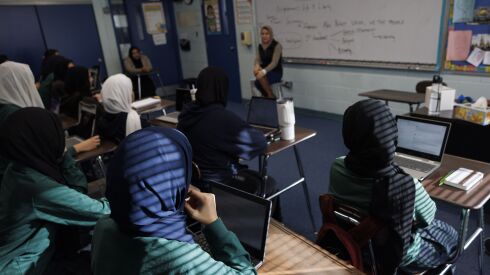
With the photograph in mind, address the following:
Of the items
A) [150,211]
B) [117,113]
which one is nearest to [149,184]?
[150,211]

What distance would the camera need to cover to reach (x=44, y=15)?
5891mm

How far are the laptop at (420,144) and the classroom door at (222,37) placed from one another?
15.0ft

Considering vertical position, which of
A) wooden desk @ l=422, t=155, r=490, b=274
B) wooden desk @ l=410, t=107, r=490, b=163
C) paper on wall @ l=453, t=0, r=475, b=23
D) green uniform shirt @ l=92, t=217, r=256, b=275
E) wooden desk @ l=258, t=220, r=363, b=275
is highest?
paper on wall @ l=453, t=0, r=475, b=23

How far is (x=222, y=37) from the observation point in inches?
251

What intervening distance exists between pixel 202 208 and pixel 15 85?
102 inches

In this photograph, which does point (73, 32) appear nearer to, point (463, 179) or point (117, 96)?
point (117, 96)

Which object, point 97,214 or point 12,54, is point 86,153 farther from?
point 12,54

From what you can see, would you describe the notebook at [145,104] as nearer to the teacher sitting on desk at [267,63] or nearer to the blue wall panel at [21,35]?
the teacher sitting on desk at [267,63]

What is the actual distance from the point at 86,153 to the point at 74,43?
4.49m

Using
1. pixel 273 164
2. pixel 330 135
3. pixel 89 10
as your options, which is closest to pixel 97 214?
pixel 273 164

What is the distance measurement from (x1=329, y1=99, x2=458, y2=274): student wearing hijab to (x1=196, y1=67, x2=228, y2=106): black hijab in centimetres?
92

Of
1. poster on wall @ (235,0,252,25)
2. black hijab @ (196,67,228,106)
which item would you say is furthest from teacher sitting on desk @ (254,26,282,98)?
black hijab @ (196,67,228,106)

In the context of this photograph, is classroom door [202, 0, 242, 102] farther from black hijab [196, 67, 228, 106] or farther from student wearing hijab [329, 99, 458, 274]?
student wearing hijab [329, 99, 458, 274]

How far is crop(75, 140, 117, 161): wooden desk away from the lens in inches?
101
